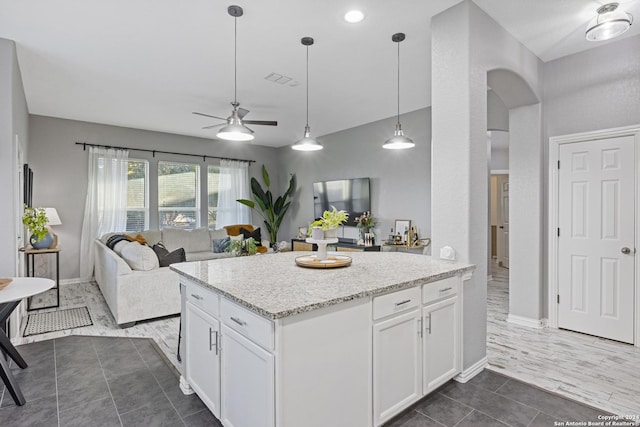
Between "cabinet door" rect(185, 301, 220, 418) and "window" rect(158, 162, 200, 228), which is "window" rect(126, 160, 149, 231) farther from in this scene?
"cabinet door" rect(185, 301, 220, 418)

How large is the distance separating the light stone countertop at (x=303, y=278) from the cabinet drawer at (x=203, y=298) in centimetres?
7

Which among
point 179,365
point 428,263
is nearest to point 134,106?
point 179,365

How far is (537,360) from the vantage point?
286cm

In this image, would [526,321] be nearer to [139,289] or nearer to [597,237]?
[597,237]

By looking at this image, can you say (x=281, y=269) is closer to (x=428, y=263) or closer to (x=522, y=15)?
(x=428, y=263)

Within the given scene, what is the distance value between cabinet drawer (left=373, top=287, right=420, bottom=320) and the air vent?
9.96 ft

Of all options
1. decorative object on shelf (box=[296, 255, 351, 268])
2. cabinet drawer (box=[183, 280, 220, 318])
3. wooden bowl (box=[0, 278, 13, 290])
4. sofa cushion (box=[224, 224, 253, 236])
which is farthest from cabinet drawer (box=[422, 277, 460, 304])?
sofa cushion (box=[224, 224, 253, 236])

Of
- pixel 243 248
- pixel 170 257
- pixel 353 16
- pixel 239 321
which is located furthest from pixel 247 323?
pixel 243 248

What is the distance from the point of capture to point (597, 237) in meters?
3.36

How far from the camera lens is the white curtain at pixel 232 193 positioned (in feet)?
25.1

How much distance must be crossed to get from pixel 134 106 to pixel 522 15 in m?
5.03

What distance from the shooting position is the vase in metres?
4.23

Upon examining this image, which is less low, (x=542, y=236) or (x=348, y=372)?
(x=542, y=236)

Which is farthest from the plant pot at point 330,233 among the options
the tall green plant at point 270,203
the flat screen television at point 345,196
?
the tall green plant at point 270,203
